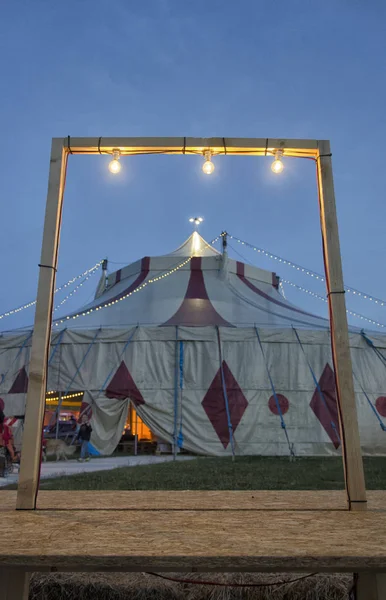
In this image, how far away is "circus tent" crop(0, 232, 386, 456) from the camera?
9.13 meters

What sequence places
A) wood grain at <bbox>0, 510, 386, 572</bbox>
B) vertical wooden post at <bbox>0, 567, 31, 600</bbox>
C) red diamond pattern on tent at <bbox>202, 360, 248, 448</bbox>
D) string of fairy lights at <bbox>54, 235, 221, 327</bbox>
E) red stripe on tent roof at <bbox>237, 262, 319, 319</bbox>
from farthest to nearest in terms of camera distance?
1. red stripe on tent roof at <bbox>237, 262, 319, 319</bbox>
2. string of fairy lights at <bbox>54, 235, 221, 327</bbox>
3. red diamond pattern on tent at <bbox>202, 360, 248, 448</bbox>
4. vertical wooden post at <bbox>0, 567, 31, 600</bbox>
5. wood grain at <bbox>0, 510, 386, 572</bbox>

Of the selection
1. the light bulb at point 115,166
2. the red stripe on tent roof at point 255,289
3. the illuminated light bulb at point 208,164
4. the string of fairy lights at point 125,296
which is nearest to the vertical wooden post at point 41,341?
the light bulb at point 115,166

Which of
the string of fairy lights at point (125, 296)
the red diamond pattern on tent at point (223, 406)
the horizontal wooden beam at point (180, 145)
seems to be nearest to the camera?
the horizontal wooden beam at point (180, 145)

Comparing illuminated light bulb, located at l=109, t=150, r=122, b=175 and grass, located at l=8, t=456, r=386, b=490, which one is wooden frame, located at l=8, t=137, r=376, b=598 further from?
grass, located at l=8, t=456, r=386, b=490

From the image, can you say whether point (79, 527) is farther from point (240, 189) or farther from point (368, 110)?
point (368, 110)

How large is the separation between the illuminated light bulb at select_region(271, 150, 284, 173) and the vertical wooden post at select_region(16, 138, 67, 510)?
106cm

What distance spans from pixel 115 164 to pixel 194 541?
1.79 m

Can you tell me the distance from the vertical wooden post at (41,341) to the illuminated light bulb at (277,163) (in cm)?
106

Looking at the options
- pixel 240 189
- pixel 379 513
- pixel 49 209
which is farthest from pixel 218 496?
pixel 240 189

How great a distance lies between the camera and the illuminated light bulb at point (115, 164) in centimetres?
231

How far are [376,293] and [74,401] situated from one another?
90.8 m

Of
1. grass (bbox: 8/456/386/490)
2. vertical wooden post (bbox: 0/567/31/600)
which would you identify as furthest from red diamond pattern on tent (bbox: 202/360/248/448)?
vertical wooden post (bbox: 0/567/31/600)

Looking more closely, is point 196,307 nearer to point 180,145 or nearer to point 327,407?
point 327,407

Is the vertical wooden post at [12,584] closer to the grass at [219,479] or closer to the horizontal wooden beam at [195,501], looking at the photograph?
the horizontal wooden beam at [195,501]
